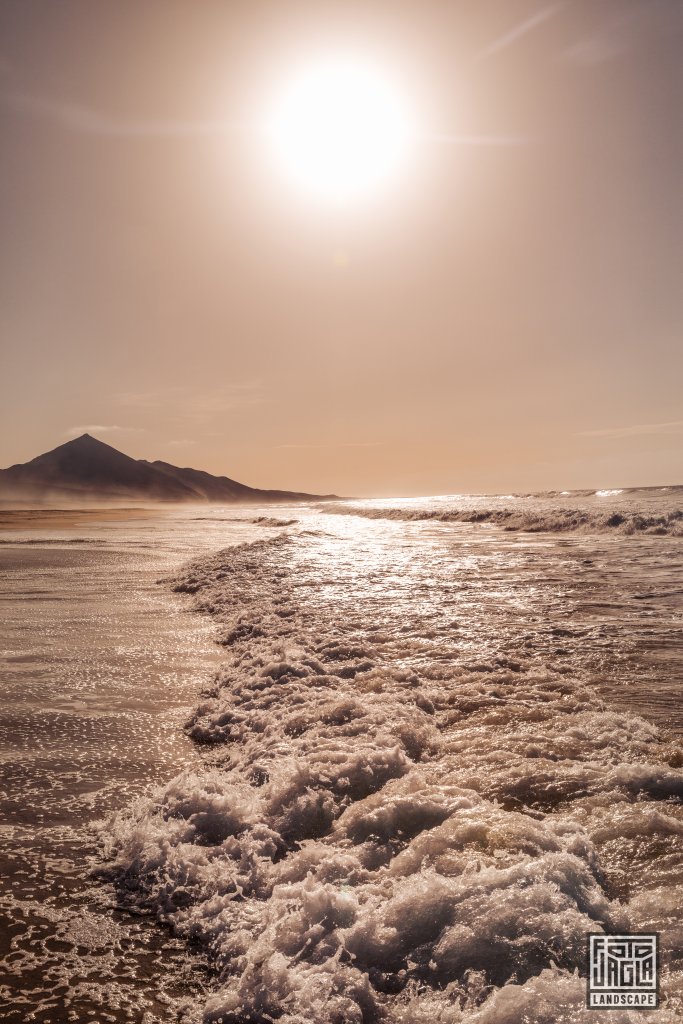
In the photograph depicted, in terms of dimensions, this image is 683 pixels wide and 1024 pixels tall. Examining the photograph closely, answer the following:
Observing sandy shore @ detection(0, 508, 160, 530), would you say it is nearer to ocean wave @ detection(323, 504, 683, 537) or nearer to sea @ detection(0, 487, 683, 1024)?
ocean wave @ detection(323, 504, 683, 537)

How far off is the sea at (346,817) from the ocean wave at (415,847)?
14mm

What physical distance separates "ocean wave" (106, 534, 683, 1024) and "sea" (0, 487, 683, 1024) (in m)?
0.01

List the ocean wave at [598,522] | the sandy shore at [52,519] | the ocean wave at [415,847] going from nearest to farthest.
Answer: the ocean wave at [415,847] < the ocean wave at [598,522] < the sandy shore at [52,519]

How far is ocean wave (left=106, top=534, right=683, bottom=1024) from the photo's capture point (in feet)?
8.46

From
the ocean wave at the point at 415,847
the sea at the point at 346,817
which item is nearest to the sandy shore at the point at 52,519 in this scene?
the sea at the point at 346,817

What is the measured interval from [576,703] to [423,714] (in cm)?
143

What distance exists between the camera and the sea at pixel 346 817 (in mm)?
2618

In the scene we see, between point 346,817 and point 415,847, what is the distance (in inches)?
25.3

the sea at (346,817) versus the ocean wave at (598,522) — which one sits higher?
the ocean wave at (598,522)

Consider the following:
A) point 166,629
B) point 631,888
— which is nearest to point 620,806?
point 631,888

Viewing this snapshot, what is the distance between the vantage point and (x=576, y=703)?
5.34 meters

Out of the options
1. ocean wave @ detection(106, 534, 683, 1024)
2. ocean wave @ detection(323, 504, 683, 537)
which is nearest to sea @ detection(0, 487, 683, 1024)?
ocean wave @ detection(106, 534, 683, 1024)

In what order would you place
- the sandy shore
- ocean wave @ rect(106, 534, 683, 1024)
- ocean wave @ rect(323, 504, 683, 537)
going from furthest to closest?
1. the sandy shore
2. ocean wave @ rect(323, 504, 683, 537)
3. ocean wave @ rect(106, 534, 683, 1024)

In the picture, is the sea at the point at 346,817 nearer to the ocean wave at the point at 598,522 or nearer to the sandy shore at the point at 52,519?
the ocean wave at the point at 598,522
